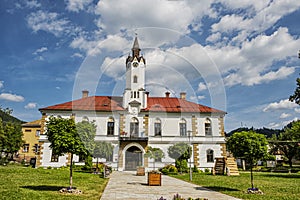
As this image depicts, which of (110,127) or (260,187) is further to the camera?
(110,127)

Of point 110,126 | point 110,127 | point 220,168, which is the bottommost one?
point 220,168

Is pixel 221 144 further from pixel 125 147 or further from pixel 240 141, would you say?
pixel 240 141

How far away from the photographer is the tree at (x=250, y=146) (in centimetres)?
1288

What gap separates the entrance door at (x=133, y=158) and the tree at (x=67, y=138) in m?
19.3

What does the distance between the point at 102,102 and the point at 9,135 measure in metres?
20.1

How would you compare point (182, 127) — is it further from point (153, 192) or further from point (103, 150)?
point (153, 192)

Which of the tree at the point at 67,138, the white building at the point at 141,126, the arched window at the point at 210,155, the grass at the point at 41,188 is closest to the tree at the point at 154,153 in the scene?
the white building at the point at 141,126

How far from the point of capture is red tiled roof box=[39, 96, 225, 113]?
1271 inches

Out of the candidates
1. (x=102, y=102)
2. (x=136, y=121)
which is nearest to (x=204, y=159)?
(x=136, y=121)

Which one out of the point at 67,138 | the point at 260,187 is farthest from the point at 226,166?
the point at 67,138

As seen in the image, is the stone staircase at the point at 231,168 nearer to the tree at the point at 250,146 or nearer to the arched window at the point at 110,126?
the tree at the point at 250,146

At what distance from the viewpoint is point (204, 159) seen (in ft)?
105

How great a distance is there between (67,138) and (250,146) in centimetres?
913

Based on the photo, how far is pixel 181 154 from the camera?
28.4m
